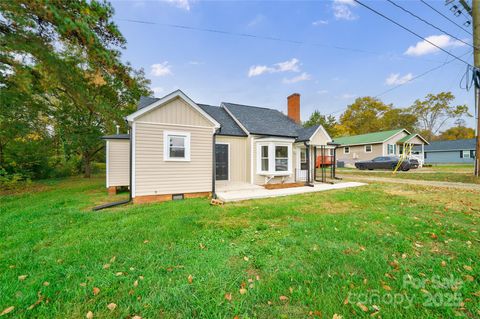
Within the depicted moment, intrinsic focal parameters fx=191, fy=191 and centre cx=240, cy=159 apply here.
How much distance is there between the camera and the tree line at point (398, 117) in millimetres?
40656

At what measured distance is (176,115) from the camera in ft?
25.1

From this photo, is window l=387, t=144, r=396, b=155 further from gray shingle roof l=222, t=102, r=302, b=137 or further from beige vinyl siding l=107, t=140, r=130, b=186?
beige vinyl siding l=107, t=140, r=130, b=186

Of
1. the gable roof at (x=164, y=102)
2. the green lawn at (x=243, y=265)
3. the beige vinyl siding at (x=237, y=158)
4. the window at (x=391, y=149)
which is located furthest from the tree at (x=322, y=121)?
the green lawn at (x=243, y=265)

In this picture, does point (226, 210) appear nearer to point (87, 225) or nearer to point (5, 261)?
point (87, 225)

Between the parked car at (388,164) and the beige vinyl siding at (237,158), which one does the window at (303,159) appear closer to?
the beige vinyl siding at (237,158)

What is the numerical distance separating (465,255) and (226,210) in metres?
5.02

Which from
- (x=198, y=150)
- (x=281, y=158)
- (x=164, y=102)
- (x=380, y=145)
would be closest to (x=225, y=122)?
(x=281, y=158)

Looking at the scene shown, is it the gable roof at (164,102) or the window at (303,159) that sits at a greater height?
the gable roof at (164,102)

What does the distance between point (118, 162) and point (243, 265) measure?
9.12m

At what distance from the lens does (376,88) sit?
22.8 m

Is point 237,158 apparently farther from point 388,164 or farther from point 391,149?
point 391,149

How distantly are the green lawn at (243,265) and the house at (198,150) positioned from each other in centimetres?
240

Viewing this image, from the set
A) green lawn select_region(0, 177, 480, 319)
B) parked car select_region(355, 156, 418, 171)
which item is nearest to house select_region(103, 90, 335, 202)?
green lawn select_region(0, 177, 480, 319)

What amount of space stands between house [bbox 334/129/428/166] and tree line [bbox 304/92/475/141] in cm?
1208
